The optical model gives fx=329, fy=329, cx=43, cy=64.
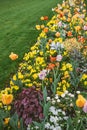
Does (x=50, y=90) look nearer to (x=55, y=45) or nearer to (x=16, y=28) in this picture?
(x=55, y=45)

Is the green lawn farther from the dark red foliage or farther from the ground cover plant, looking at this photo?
the dark red foliage

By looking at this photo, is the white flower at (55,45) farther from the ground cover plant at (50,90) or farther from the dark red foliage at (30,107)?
the dark red foliage at (30,107)

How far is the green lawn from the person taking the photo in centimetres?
913

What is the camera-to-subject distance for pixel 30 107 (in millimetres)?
5762

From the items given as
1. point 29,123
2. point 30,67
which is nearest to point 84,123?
point 29,123

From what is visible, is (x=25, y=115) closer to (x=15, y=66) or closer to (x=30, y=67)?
(x=30, y=67)

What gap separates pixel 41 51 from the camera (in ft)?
29.9

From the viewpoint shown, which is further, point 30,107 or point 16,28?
point 16,28

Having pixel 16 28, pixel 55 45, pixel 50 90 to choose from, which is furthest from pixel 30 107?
pixel 16 28

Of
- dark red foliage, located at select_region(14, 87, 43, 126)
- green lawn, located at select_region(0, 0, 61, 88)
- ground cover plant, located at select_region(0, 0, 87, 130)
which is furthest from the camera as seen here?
green lawn, located at select_region(0, 0, 61, 88)

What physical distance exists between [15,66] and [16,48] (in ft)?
5.53

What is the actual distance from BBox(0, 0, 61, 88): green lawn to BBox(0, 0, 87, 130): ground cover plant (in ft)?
1.49

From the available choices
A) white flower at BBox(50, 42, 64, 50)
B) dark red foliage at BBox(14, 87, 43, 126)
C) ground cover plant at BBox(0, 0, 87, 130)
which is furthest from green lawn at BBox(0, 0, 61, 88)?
dark red foliage at BBox(14, 87, 43, 126)

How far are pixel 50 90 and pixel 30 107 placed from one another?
1.48m
